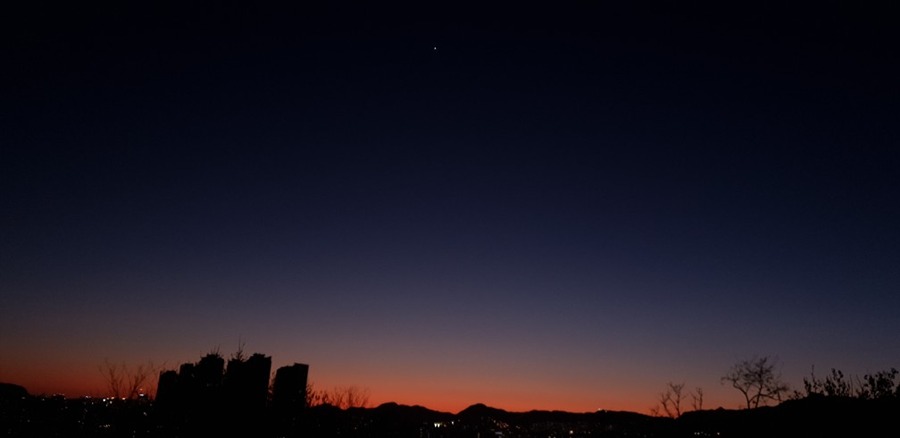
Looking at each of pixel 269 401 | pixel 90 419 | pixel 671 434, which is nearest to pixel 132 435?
pixel 90 419

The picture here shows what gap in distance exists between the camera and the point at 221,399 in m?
31.5

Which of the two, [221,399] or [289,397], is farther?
[289,397]

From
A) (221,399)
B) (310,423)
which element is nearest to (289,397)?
(310,423)

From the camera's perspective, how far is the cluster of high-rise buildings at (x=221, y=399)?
30516 mm

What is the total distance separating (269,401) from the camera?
36781 millimetres

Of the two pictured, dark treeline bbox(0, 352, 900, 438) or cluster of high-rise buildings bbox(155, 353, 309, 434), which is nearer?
dark treeline bbox(0, 352, 900, 438)

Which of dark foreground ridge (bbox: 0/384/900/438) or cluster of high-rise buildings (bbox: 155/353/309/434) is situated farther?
cluster of high-rise buildings (bbox: 155/353/309/434)

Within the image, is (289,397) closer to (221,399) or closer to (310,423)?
A: (310,423)

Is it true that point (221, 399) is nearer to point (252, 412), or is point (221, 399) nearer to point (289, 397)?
point (252, 412)

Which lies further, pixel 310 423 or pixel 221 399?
pixel 310 423

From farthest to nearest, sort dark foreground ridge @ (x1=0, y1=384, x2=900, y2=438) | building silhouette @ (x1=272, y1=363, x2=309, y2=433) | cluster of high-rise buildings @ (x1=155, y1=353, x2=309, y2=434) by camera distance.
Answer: building silhouette @ (x1=272, y1=363, x2=309, y2=433), cluster of high-rise buildings @ (x1=155, y1=353, x2=309, y2=434), dark foreground ridge @ (x1=0, y1=384, x2=900, y2=438)

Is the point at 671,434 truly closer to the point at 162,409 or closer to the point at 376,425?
the point at 376,425

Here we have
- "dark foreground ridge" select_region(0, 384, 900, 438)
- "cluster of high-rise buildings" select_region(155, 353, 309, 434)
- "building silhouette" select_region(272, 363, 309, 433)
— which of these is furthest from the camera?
"building silhouette" select_region(272, 363, 309, 433)

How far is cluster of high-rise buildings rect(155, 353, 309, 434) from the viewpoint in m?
30.5
